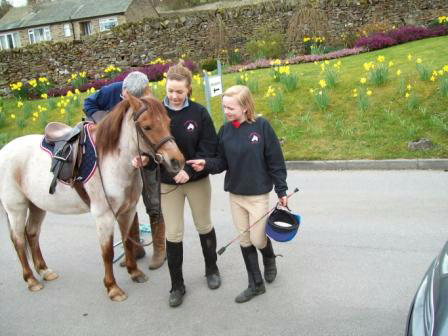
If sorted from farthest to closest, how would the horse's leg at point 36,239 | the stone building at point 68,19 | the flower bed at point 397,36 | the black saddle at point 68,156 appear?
the stone building at point 68,19
the flower bed at point 397,36
the horse's leg at point 36,239
the black saddle at point 68,156

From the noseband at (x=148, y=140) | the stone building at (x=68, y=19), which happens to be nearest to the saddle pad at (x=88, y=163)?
the noseband at (x=148, y=140)

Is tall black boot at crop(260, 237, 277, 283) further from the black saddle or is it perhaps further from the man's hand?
the black saddle

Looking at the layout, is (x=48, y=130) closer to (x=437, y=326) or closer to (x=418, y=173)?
(x=437, y=326)

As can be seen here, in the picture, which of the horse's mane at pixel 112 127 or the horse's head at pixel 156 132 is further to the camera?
the horse's mane at pixel 112 127

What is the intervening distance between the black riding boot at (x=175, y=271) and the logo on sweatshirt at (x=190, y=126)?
102cm

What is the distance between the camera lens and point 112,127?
137 inches

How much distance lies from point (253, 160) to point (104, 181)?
1.28 meters

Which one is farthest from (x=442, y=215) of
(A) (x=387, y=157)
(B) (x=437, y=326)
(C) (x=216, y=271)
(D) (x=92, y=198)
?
(D) (x=92, y=198)

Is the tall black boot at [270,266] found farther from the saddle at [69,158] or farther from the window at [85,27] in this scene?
the window at [85,27]

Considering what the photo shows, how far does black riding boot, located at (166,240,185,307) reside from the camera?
384 cm

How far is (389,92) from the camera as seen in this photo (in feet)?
31.0

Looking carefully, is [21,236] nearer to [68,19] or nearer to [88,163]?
[88,163]

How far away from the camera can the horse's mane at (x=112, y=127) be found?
10.8ft

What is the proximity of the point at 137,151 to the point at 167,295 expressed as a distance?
1.48 m
